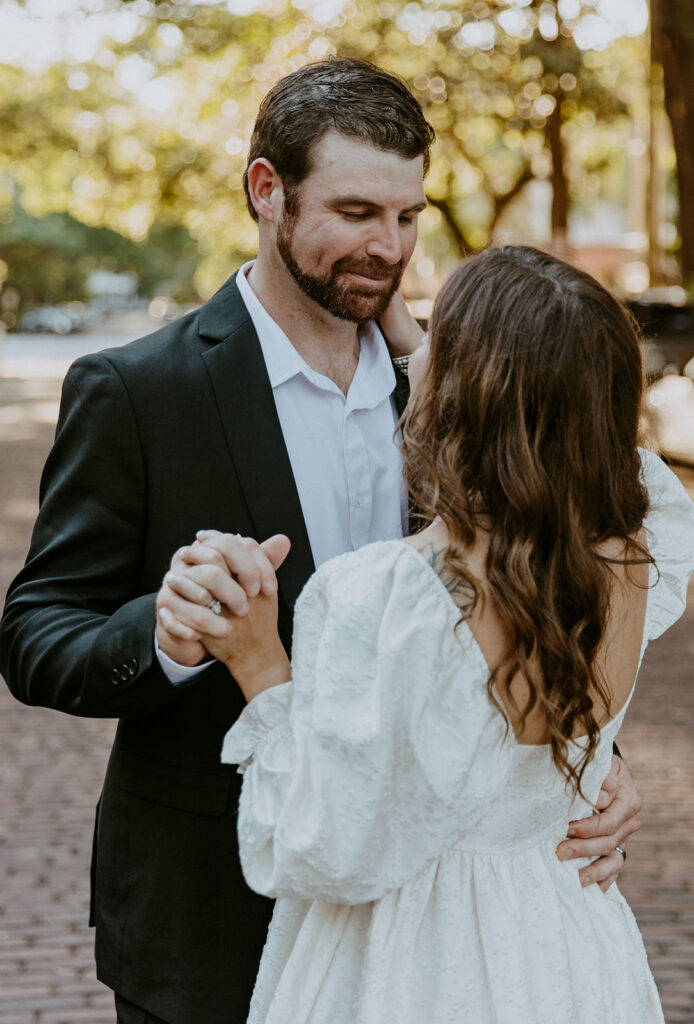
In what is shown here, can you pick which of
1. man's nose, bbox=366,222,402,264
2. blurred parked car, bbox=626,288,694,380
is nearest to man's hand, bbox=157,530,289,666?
man's nose, bbox=366,222,402,264

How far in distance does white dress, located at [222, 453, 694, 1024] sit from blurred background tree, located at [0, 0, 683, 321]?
10062 millimetres

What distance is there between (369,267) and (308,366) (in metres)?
0.23

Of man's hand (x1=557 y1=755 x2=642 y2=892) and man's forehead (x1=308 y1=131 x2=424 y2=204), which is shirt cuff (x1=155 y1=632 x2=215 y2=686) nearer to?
man's hand (x1=557 y1=755 x2=642 y2=892)

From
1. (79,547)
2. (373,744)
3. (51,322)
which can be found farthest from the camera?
(51,322)

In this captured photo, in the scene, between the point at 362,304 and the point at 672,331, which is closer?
the point at 362,304

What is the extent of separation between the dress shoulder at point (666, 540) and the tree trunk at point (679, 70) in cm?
1414

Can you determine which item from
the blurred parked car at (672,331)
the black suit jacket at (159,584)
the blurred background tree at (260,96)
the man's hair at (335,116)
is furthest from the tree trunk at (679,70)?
the black suit jacket at (159,584)

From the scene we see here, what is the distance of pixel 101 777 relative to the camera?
20.8ft

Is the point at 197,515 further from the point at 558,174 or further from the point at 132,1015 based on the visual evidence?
the point at 558,174

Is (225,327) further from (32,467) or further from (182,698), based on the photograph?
(32,467)

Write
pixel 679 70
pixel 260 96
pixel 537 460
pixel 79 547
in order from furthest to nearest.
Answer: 1. pixel 260 96
2. pixel 679 70
3. pixel 79 547
4. pixel 537 460

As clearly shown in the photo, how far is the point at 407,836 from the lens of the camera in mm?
1742

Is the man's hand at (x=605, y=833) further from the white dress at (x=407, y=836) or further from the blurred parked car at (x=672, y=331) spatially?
the blurred parked car at (x=672, y=331)

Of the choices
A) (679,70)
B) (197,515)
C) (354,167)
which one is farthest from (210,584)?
(679,70)
